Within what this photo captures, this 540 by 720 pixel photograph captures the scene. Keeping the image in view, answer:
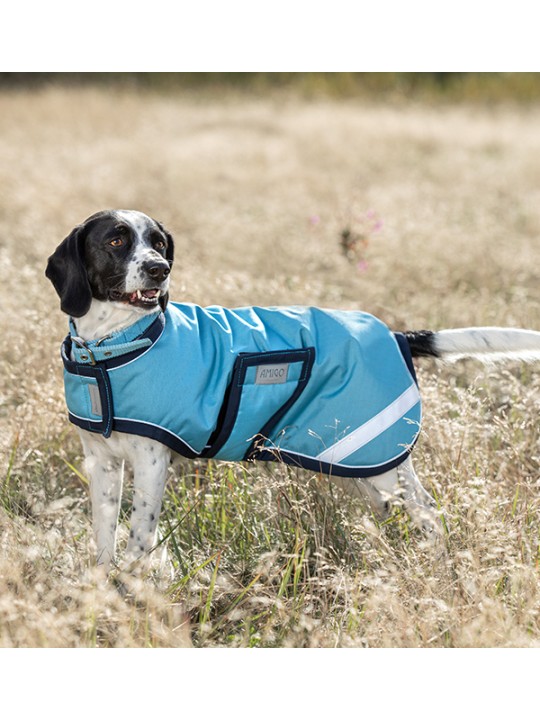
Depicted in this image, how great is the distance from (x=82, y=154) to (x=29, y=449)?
861cm

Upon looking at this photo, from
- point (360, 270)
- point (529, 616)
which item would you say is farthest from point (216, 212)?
point (529, 616)

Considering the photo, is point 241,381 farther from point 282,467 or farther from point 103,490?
point 103,490

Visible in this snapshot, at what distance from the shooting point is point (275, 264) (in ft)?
23.2

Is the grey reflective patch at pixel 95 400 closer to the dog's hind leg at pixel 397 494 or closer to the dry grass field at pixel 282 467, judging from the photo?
the dry grass field at pixel 282 467

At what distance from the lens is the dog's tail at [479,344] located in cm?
318

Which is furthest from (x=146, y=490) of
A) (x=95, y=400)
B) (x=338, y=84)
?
(x=338, y=84)

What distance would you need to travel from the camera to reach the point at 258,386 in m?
3.11

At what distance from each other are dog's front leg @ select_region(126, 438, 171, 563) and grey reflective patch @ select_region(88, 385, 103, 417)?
0.17 m

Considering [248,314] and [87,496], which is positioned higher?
[248,314]

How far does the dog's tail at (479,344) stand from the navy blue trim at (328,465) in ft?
1.25

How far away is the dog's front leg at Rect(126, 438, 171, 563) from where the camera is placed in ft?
9.95

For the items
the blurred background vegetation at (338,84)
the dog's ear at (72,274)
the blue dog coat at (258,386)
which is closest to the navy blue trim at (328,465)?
the blue dog coat at (258,386)

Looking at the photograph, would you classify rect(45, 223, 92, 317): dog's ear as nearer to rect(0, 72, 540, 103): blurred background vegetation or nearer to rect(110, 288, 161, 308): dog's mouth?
rect(110, 288, 161, 308): dog's mouth

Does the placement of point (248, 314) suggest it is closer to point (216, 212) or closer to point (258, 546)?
point (258, 546)
